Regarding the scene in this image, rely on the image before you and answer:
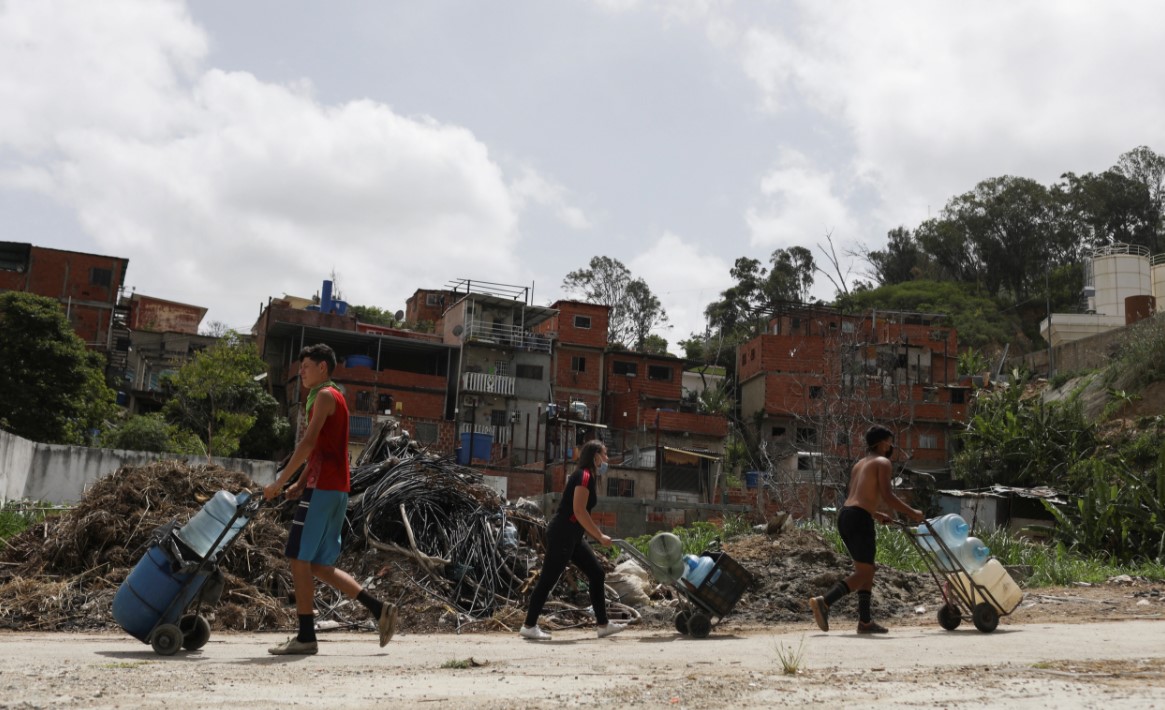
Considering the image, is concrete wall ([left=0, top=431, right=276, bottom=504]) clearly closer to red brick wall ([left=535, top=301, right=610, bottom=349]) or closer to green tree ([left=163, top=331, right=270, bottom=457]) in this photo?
green tree ([left=163, top=331, right=270, bottom=457])

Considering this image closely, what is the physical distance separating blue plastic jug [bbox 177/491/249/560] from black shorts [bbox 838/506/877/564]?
4.54m

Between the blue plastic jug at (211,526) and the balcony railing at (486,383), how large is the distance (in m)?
43.5

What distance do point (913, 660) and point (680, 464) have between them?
141 ft

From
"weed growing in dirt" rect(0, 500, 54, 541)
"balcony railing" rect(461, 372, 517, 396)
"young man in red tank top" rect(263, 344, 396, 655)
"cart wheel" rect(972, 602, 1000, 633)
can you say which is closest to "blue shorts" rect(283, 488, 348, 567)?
"young man in red tank top" rect(263, 344, 396, 655)

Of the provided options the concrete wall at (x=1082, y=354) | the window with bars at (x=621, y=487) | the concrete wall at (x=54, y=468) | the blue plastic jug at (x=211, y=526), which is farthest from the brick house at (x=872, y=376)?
the blue plastic jug at (x=211, y=526)

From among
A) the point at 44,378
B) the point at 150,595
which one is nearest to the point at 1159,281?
the point at 44,378

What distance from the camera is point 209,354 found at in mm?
44094

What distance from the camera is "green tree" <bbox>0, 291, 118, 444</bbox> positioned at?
37344 mm

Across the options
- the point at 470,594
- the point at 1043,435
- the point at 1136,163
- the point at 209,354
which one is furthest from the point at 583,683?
the point at 1136,163

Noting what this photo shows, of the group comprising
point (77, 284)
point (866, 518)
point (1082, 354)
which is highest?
point (77, 284)

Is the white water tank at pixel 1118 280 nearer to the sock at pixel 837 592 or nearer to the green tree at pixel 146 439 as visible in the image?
the green tree at pixel 146 439

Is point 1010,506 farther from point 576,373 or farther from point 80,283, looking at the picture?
point 80,283

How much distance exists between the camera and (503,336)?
52.7 meters

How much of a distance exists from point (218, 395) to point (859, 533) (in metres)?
38.0
